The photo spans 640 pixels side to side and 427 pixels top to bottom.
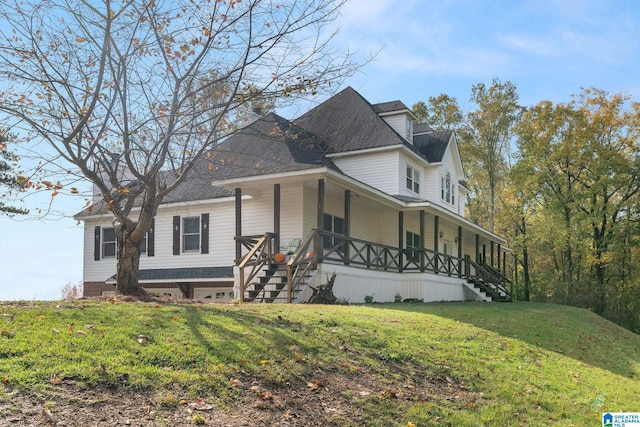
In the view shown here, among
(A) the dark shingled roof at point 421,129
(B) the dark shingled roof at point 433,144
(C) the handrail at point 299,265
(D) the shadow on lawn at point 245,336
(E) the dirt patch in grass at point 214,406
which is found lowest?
(E) the dirt patch in grass at point 214,406

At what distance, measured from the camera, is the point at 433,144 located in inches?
1118

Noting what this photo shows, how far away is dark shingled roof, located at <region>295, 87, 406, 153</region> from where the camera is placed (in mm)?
24516

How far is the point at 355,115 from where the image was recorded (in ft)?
86.3

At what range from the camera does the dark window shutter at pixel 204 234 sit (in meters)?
23.0

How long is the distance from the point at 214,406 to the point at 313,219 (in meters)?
15.3

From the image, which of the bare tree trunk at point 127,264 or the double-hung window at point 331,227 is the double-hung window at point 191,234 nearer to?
the double-hung window at point 331,227

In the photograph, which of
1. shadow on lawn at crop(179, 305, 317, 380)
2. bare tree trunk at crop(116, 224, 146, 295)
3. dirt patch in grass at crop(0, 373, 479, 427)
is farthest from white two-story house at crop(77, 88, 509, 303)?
dirt patch in grass at crop(0, 373, 479, 427)

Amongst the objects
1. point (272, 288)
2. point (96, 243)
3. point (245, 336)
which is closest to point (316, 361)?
point (245, 336)

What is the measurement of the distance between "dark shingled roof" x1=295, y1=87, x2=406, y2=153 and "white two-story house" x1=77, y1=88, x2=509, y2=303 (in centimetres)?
5

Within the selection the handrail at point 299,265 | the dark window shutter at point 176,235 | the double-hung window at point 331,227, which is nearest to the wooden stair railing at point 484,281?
the double-hung window at point 331,227

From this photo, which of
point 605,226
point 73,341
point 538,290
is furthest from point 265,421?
point 538,290

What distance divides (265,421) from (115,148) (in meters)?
10.1

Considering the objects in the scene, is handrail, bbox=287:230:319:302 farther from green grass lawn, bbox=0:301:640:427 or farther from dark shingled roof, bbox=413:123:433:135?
dark shingled roof, bbox=413:123:433:135

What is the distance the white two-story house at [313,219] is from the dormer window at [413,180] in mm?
55
